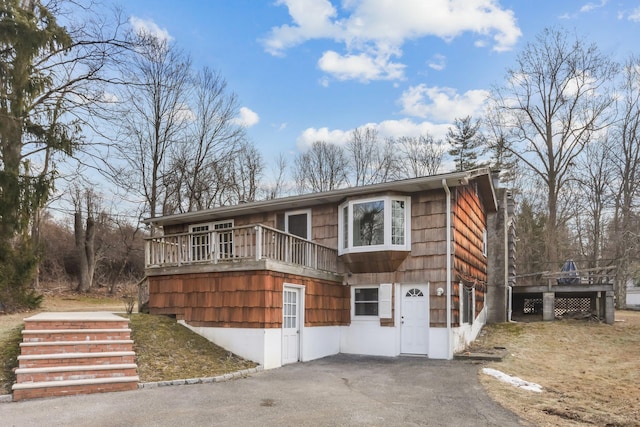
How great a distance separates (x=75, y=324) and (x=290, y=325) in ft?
15.0

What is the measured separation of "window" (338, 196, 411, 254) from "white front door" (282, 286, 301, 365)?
215 centimetres

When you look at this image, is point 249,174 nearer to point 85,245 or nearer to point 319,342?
point 85,245

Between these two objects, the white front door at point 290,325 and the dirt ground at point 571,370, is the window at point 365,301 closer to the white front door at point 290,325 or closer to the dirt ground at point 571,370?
the white front door at point 290,325

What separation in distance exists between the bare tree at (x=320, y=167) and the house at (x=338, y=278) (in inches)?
822

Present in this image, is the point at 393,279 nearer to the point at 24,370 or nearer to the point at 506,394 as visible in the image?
the point at 506,394

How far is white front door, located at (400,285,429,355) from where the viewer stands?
1202 centimetres

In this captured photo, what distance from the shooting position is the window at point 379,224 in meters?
12.1

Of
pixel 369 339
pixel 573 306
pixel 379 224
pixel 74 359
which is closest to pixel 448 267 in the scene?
pixel 379 224

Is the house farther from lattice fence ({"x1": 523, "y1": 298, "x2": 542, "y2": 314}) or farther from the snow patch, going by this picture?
lattice fence ({"x1": 523, "y1": 298, "x2": 542, "y2": 314})

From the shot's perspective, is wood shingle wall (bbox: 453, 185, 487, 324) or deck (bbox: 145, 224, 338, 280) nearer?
deck (bbox: 145, 224, 338, 280)

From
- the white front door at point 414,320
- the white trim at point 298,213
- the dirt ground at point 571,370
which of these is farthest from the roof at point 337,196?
the dirt ground at point 571,370

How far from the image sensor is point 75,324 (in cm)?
881

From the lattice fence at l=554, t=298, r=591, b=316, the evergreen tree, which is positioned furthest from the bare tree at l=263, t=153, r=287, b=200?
the lattice fence at l=554, t=298, r=591, b=316

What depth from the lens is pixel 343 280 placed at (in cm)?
1328
